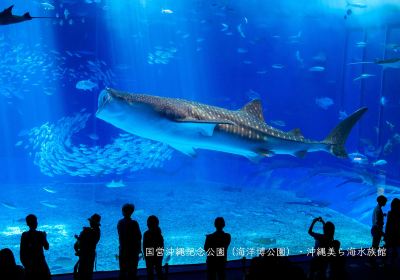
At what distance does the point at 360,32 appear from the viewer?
20.0 metres

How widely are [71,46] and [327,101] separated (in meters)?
13.7

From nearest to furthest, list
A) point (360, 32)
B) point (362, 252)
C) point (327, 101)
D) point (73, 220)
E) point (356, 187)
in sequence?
point (362, 252)
point (73, 220)
point (356, 187)
point (327, 101)
point (360, 32)

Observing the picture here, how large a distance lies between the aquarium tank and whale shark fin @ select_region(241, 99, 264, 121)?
0.08 feet

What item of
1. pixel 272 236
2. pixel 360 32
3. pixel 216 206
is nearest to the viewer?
pixel 272 236

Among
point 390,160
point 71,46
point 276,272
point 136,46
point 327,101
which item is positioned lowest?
point 276,272

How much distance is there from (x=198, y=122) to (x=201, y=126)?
0.56 ft

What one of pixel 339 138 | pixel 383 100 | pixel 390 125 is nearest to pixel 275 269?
pixel 339 138

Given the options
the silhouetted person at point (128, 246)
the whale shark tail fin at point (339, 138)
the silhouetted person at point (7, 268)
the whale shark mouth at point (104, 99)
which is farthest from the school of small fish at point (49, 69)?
the silhouetted person at point (7, 268)

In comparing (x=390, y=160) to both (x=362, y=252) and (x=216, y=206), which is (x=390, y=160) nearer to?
(x=216, y=206)

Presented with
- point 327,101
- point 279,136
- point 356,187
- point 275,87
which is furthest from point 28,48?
point 279,136

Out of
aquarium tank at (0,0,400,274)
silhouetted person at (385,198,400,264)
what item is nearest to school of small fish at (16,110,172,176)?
aquarium tank at (0,0,400,274)

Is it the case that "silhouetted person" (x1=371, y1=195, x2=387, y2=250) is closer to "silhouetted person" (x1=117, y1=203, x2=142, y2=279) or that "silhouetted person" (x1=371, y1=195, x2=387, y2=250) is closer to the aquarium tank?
the aquarium tank

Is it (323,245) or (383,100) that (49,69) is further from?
(323,245)

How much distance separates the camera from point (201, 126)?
4676 millimetres
